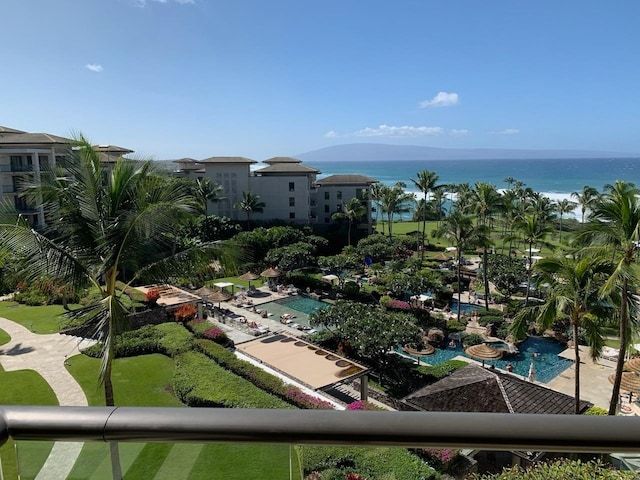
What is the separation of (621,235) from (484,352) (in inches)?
453

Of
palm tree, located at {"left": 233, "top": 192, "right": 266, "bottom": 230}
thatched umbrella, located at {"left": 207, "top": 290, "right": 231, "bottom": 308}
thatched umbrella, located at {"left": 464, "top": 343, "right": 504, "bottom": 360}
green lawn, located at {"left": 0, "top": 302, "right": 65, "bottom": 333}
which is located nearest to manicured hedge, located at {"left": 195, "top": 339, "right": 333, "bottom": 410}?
green lawn, located at {"left": 0, "top": 302, "right": 65, "bottom": 333}

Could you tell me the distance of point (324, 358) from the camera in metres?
18.0

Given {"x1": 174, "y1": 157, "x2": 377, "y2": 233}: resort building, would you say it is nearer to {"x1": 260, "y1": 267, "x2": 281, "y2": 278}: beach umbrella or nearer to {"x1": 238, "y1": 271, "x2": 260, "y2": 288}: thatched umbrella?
{"x1": 238, "y1": 271, "x2": 260, "y2": 288}: thatched umbrella

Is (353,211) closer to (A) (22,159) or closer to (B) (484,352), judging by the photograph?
(B) (484,352)

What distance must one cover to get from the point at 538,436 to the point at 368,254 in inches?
1516

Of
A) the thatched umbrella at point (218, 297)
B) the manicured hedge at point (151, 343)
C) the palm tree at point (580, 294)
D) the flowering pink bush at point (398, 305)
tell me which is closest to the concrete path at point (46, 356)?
the manicured hedge at point (151, 343)

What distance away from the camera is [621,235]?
1273cm

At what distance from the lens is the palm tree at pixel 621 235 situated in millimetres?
12320

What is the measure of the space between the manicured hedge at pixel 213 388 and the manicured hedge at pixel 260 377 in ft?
1.47

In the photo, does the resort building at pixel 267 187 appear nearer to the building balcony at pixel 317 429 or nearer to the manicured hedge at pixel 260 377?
the manicured hedge at pixel 260 377

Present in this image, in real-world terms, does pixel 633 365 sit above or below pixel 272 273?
below

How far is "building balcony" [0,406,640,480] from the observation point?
4.59ft

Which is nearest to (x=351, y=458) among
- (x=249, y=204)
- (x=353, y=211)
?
(x=353, y=211)

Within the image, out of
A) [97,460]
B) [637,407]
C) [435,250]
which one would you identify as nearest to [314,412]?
[97,460]
